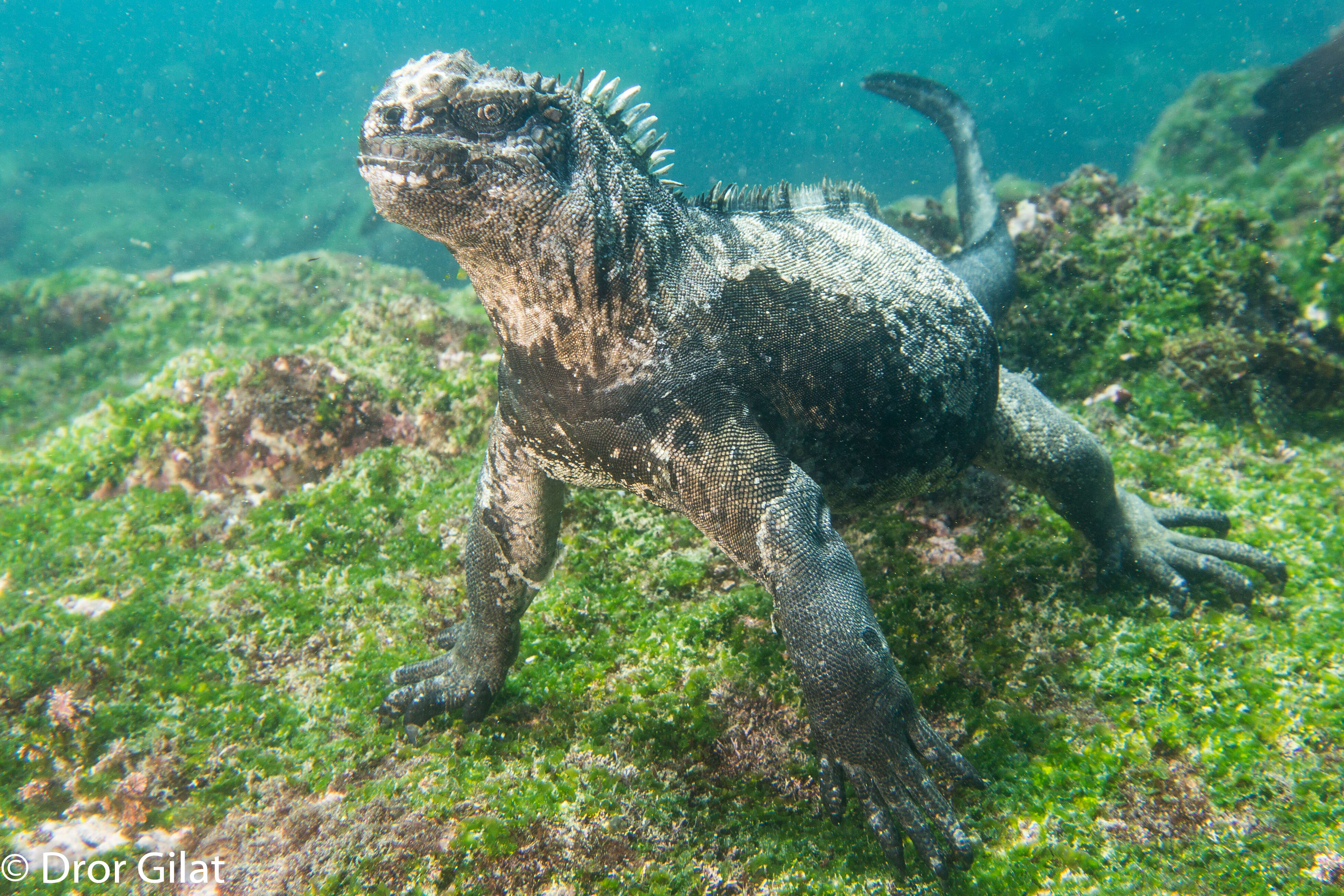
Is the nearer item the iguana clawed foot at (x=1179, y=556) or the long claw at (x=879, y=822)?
the long claw at (x=879, y=822)

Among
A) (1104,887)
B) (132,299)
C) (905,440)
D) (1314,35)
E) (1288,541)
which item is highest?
(1314,35)

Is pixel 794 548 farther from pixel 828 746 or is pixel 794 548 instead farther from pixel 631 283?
pixel 631 283

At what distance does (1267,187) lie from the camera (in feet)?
31.8

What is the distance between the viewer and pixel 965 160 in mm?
4582

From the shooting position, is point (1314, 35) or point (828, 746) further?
point (1314, 35)

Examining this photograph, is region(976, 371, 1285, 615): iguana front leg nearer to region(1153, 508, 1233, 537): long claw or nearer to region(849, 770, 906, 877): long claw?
region(1153, 508, 1233, 537): long claw

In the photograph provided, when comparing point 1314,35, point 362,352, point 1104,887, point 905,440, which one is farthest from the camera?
point 1314,35

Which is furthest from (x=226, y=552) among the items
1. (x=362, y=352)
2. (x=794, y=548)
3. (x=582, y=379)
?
(x=794, y=548)

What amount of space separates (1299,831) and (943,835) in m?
1.14

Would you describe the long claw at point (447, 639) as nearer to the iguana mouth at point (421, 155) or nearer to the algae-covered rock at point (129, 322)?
the iguana mouth at point (421, 155)

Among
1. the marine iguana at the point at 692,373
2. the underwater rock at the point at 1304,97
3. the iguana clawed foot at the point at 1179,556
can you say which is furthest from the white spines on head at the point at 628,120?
the underwater rock at the point at 1304,97

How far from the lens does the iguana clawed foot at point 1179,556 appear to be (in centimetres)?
295

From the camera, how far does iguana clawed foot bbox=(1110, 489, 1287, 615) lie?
2953mm

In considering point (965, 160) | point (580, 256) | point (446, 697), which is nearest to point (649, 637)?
point (446, 697)
